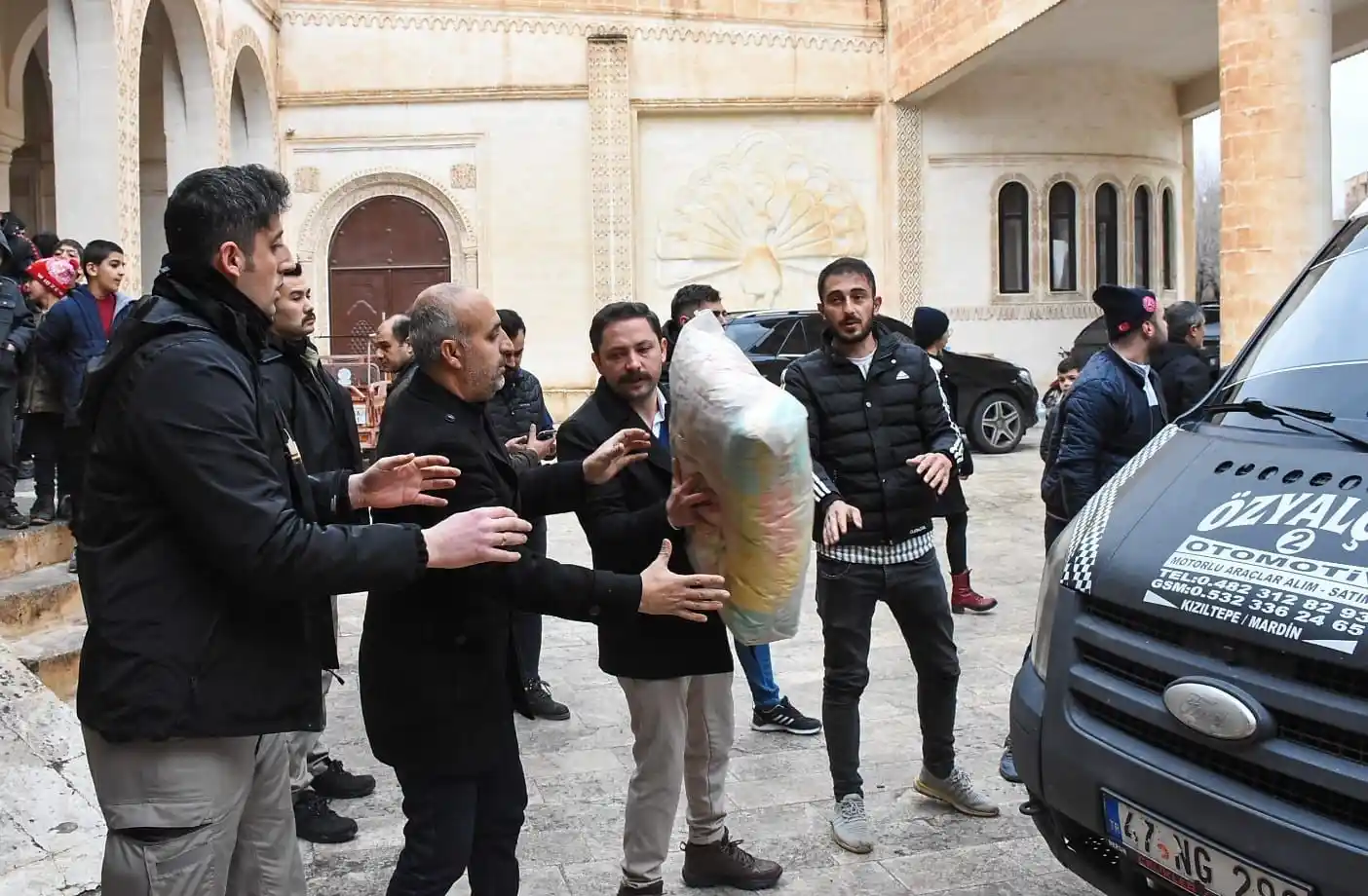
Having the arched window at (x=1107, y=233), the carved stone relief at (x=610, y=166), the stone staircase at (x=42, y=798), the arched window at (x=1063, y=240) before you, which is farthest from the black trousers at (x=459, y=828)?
the arched window at (x=1107, y=233)

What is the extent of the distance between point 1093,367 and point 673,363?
2475 millimetres

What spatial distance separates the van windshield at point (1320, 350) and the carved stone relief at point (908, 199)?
15.7 m

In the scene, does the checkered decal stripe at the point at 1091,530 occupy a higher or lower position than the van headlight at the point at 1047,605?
higher

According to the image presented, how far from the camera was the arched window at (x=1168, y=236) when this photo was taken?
20797 millimetres

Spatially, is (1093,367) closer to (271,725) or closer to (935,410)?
(935,410)

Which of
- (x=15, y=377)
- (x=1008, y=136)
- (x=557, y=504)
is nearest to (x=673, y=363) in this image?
(x=557, y=504)

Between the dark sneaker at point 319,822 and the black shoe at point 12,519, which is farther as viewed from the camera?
the black shoe at point 12,519

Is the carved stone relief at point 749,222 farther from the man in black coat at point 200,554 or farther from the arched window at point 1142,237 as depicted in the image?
the man in black coat at point 200,554

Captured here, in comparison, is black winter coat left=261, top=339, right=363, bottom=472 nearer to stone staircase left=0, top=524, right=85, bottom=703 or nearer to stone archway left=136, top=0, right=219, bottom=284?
stone staircase left=0, top=524, right=85, bottom=703

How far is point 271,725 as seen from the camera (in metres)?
2.30

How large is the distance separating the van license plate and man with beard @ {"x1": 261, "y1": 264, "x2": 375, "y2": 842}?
243 centimetres

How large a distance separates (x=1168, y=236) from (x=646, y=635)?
19935mm

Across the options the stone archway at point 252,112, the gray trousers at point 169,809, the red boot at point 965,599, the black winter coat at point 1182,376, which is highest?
the stone archway at point 252,112

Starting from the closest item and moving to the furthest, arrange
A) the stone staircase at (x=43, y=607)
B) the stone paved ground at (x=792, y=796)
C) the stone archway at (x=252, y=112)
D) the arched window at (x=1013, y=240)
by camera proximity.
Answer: the stone paved ground at (x=792, y=796), the stone staircase at (x=43, y=607), the stone archway at (x=252, y=112), the arched window at (x=1013, y=240)
